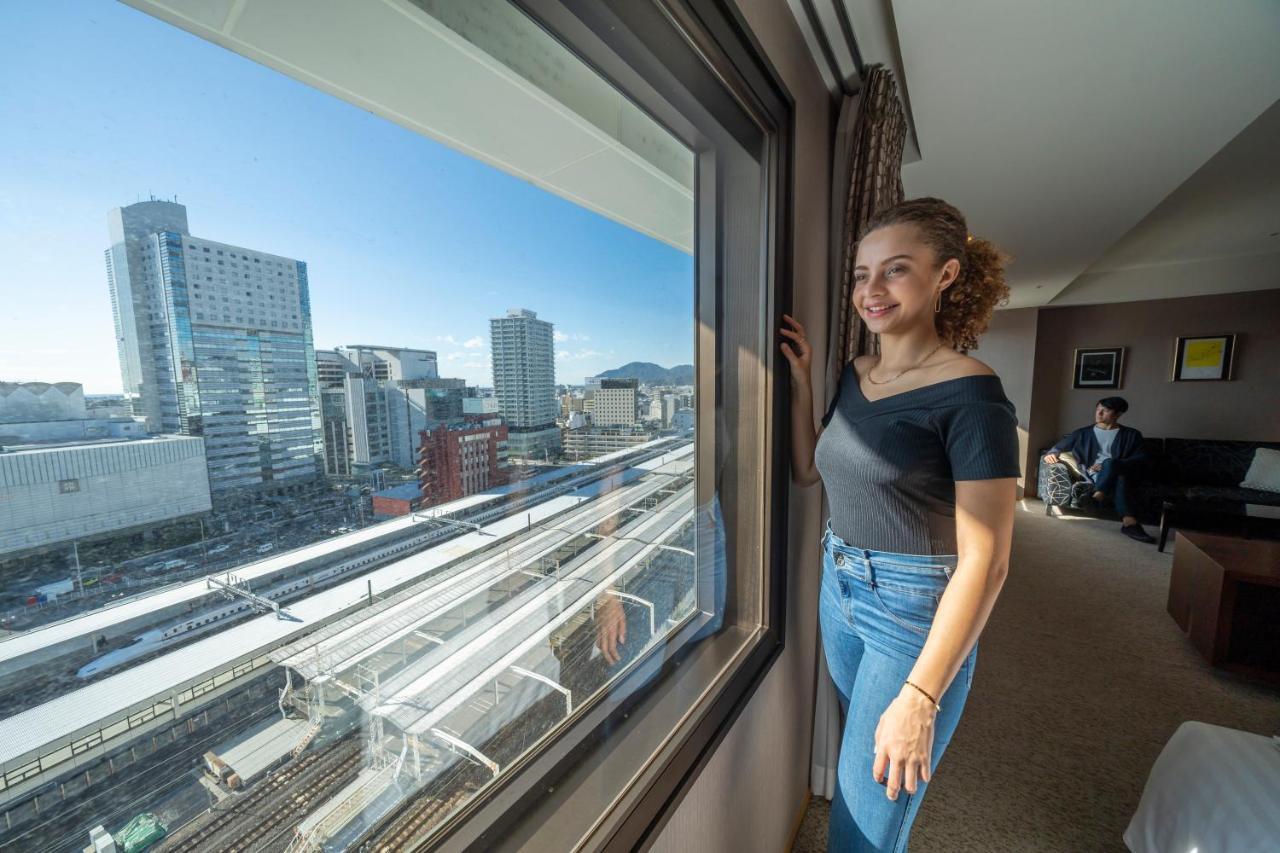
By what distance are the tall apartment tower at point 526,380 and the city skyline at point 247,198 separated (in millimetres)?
22

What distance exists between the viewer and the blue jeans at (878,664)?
93cm

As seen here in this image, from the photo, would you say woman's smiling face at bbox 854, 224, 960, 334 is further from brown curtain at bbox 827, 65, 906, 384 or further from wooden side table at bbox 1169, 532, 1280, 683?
wooden side table at bbox 1169, 532, 1280, 683

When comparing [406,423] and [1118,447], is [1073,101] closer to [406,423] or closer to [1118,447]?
[406,423]

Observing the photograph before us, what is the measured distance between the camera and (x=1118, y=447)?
461 centimetres

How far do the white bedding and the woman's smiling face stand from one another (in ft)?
4.40

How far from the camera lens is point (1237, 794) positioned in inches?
45.3

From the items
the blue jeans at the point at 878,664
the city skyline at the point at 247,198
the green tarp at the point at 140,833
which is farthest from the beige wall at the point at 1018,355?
the green tarp at the point at 140,833

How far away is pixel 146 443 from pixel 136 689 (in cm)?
18

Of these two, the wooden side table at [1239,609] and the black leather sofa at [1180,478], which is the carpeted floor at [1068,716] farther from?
the black leather sofa at [1180,478]

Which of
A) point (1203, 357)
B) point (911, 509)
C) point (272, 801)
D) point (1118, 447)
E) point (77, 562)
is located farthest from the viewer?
point (1203, 357)

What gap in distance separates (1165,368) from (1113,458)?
144cm

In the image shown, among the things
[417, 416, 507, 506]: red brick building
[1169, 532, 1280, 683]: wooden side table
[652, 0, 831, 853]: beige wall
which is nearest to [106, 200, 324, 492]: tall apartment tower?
[417, 416, 507, 506]: red brick building

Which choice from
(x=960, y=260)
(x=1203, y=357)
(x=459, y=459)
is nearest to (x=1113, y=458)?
(x=1203, y=357)

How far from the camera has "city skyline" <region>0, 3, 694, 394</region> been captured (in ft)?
1.05
